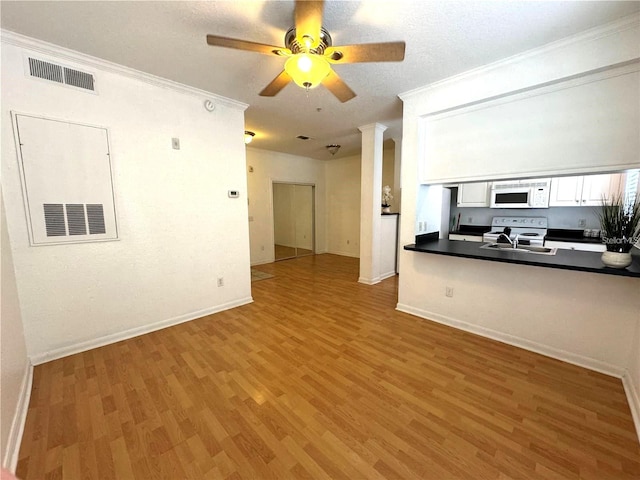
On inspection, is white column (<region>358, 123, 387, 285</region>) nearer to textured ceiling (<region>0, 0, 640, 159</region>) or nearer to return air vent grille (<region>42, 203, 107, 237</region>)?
textured ceiling (<region>0, 0, 640, 159</region>)

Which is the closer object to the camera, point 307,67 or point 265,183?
point 307,67

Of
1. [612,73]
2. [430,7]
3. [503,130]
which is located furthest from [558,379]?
[430,7]

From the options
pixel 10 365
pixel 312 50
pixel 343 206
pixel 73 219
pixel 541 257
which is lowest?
pixel 10 365

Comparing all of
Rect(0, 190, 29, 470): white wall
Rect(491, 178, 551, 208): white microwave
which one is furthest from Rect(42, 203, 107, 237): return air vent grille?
Rect(491, 178, 551, 208): white microwave

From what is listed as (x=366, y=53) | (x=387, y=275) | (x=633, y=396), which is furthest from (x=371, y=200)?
(x=633, y=396)

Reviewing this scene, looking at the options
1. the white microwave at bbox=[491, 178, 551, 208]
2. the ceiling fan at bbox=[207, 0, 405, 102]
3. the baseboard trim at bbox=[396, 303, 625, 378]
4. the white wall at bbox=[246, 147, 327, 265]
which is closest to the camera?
the ceiling fan at bbox=[207, 0, 405, 102]

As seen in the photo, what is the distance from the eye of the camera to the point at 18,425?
4.88 ft

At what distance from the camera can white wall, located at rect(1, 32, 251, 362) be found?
205 centimetres

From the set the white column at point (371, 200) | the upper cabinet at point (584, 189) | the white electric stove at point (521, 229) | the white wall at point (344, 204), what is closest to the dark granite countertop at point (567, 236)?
the white electric stove at point (521, 229)

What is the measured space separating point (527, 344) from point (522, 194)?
2.50 meters

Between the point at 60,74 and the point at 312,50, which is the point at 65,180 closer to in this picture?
the point at 60,74

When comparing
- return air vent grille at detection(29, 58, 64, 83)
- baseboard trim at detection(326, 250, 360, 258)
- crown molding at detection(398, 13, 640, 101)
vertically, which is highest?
crown molding at detection(398, 13, 640, 101)

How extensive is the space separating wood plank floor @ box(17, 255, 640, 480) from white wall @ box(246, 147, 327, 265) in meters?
3.33

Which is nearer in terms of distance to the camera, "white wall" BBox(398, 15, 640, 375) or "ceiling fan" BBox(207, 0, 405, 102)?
"ceiling fan" BBox(207, 0, 405, 102)
